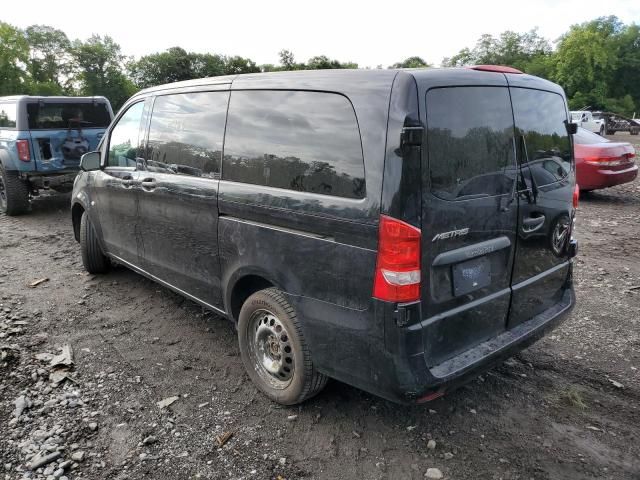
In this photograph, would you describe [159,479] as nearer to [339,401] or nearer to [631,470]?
[339,401]

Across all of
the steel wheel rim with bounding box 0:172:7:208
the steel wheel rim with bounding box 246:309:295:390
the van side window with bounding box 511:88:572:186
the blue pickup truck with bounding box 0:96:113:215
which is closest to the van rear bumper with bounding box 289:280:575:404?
the steel wheel rim with bounding box 246:309:295:390

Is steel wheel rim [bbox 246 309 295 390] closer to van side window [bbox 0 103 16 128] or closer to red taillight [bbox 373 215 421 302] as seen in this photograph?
red taillight [bbox 373 215 421 302]

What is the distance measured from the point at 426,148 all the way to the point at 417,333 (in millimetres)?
877

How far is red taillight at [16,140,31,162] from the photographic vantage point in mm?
7879

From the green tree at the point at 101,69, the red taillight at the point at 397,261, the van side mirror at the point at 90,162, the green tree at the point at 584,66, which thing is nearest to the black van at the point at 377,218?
the red taillight at the point at 397,261

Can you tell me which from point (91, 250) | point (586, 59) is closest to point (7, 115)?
point (91, 250)

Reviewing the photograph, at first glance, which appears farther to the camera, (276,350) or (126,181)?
(126,181)

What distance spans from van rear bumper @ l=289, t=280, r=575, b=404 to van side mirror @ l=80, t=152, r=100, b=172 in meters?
2.92

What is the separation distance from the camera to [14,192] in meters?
8.20

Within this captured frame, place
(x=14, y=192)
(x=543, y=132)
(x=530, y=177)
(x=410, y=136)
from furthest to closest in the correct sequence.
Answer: (x=14, y=192) → (x=543, y=132) → (x=530, y=177) → (x=410, y=136)

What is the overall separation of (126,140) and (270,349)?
2454 millimetres

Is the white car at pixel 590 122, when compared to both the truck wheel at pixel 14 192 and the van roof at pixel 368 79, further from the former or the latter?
the van roof at pixel 368 79

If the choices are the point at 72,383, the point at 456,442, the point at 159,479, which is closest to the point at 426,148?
the point at 456,442

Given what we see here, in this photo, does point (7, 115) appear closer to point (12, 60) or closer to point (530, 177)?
point (530, 177)
